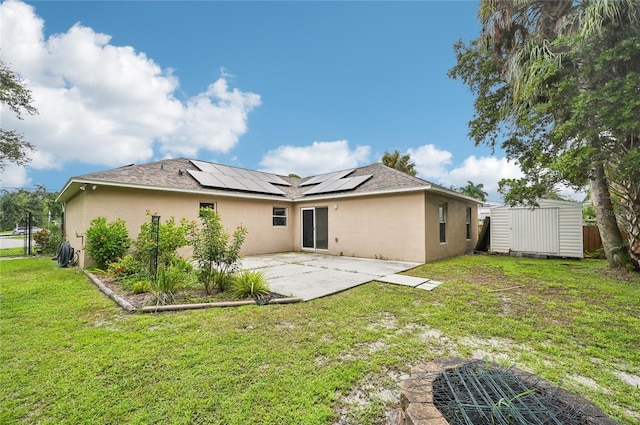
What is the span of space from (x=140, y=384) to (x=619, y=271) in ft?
36.4

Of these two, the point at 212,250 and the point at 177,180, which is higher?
the point at 177,180

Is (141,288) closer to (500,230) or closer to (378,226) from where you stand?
(378,226)

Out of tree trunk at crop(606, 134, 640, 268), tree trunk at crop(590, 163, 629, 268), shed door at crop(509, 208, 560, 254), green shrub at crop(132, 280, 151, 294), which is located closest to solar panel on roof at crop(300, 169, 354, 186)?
shed door at crop(509, 208, 560, 254)

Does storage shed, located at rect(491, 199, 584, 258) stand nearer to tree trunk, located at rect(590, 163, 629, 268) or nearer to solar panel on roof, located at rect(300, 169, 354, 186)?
tree trunk, located at rect(590, 163, 629, 268)

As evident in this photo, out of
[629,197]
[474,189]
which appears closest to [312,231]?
[629,197]

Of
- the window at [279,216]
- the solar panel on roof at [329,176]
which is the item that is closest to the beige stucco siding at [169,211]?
the window at [279,216]

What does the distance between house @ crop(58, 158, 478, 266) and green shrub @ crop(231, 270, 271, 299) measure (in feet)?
19.6

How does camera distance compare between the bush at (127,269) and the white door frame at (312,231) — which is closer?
the bush at (127,269)

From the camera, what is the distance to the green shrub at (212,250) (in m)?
5.27

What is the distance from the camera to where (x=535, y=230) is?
11.0 meters

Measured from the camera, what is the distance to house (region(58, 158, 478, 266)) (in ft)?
29.2

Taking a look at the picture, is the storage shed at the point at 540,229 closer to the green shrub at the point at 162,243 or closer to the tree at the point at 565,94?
the tree at the point at 565,94

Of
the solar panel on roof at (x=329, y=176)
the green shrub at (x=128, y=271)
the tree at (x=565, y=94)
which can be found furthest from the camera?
the solar panel on roof at (x=329, y=176)

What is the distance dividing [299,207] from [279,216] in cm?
112
